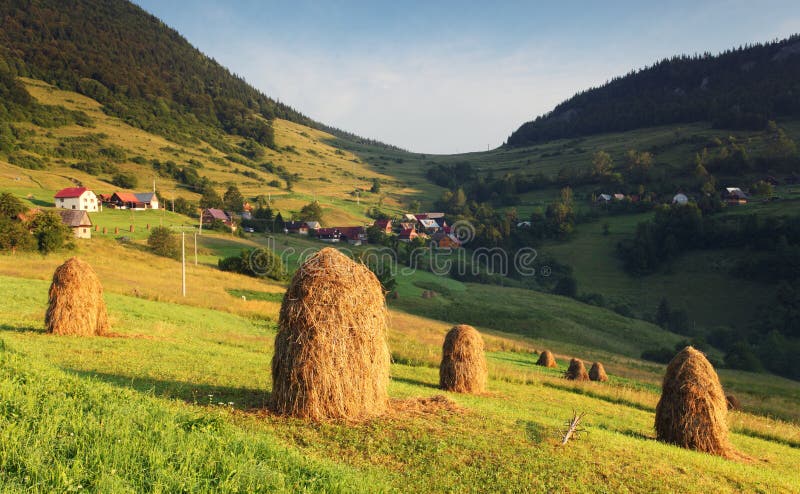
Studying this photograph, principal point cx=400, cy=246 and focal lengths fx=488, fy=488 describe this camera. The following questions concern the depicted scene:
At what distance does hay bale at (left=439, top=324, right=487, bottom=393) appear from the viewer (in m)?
19.4

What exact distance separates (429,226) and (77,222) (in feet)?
291

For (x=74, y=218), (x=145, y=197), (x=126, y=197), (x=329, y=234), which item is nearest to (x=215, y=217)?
(x=145, y=197)

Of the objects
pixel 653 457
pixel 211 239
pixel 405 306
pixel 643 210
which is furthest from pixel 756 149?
pixel 653 457

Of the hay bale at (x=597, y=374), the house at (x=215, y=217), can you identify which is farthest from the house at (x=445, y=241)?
the hay bale at (x=597, y=374)

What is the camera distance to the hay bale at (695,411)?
14.0 m

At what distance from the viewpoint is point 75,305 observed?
20.2 metres

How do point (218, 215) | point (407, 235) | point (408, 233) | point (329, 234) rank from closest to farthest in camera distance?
point (218, 215) < point (329, 234) < point (407, 235) < point (408, 233)

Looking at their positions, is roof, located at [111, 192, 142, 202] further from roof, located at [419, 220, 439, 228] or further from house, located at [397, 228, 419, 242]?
roof, located at [419, 220, 439, 228]

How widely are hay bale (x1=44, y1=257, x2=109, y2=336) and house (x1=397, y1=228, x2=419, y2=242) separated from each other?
95.6m

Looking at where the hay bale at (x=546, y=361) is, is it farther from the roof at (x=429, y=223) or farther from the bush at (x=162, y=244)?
the roof at (x=429, y=223)

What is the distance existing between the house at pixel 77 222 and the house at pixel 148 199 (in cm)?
3403

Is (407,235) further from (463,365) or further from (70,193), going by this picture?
(463,365)

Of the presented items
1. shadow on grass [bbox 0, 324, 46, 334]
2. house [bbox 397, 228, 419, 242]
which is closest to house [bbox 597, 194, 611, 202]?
house [bbox 397, 228, 419, 242]

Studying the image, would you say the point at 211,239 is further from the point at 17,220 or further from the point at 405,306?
the point at 405,306
